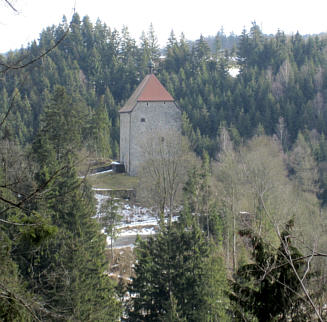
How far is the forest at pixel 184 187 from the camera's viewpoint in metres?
4.95

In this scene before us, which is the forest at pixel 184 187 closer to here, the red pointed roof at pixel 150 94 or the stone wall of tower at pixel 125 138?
the stone wall of tower at pixel 125 138

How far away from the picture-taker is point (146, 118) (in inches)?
1473

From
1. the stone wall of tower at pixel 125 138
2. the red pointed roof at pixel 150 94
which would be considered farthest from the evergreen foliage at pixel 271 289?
the stone wall of tower at pixel 125 138

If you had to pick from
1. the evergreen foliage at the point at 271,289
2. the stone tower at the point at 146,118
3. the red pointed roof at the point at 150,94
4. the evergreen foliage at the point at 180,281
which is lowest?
the evergreen foliage at the point at 180,281

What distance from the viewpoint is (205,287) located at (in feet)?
47.3

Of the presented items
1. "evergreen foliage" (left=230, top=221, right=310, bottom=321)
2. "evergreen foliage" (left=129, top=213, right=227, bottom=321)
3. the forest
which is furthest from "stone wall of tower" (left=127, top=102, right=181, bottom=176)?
"evergreen foliage" (left=230, top=221, right=310, bottom=321)

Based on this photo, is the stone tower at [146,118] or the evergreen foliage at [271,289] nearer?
the evergreen foliage at [271,289]

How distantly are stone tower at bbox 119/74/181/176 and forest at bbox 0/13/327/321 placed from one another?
2.49 m

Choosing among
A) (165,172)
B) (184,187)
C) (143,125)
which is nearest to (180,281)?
(184,187)

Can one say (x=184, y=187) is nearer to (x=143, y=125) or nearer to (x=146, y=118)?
(x=143, y=125)

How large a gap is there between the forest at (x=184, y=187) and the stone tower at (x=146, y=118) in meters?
2.49

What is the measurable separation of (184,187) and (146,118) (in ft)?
37.4

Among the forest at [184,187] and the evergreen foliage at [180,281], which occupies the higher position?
the forest at [184,187]

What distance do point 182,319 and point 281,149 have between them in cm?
2938
